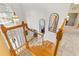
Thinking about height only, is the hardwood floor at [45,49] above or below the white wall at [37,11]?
below

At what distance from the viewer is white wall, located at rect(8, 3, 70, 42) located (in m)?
0.58

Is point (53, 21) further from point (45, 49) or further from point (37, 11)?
point (45, 49)

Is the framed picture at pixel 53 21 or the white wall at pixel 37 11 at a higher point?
the white wall at pixel 37 11

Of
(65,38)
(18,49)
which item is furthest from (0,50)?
(65,38)

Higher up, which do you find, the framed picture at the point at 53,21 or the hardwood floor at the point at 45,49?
the framed picture at the point at 53,21

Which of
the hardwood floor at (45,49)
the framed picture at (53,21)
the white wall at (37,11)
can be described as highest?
the white wall at (37,11)

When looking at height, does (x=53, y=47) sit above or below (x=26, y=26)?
below

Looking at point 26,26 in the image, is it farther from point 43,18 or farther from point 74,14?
point 74,14

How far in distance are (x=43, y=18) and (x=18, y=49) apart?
0.31m

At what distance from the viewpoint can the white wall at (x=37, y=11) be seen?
58 cm

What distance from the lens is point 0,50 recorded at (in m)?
0.65

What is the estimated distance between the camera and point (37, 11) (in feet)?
2.03

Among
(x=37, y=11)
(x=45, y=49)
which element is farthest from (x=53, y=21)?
(x=45, y=49)

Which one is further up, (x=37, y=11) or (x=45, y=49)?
(x=37, y=11)
